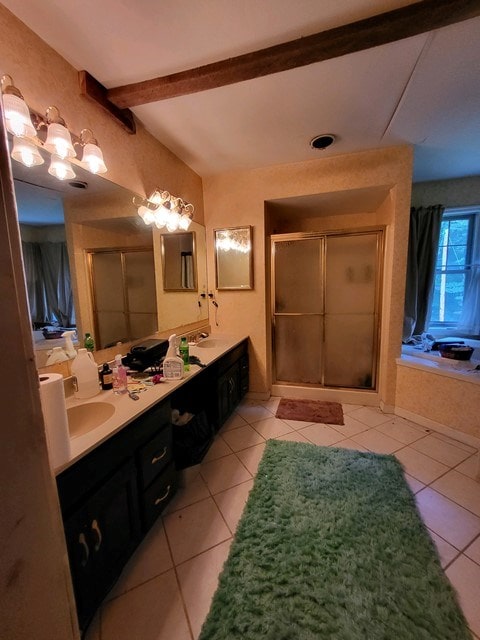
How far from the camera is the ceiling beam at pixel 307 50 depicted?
3.57 ft

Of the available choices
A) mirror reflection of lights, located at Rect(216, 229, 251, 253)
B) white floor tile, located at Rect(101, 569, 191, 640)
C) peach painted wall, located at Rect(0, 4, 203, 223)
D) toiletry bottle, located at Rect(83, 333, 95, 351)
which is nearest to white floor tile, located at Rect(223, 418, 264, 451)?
white floor tile, located at Rect(101, 569, 191, 640)

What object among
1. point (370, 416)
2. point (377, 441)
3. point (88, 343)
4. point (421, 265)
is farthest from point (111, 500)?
point (421, 265)

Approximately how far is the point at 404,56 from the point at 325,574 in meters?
2.55

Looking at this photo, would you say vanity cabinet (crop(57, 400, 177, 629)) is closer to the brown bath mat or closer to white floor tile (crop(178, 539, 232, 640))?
white floor tile (crop(178, 539, 232, 640))

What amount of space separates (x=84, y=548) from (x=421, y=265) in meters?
3.73

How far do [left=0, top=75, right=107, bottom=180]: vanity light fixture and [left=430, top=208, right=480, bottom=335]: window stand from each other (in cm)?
358

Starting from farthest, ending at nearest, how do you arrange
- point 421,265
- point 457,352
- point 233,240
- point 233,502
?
point 421,265 < point 233,240 < point 457,352 < point 233,502

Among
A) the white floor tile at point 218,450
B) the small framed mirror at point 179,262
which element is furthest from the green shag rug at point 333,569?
the small framed mirror at point 179,262

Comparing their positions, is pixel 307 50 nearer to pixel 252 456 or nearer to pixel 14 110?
pixel 14 110

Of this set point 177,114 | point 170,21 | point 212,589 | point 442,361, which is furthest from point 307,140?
point 212,589

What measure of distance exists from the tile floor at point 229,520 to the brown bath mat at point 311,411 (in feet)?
0.31

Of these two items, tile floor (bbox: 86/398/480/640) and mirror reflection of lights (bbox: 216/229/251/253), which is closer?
tile floor (bbox: 86/398/480/640)

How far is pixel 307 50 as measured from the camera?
4.05ft

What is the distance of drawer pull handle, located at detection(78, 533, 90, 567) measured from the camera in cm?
87
